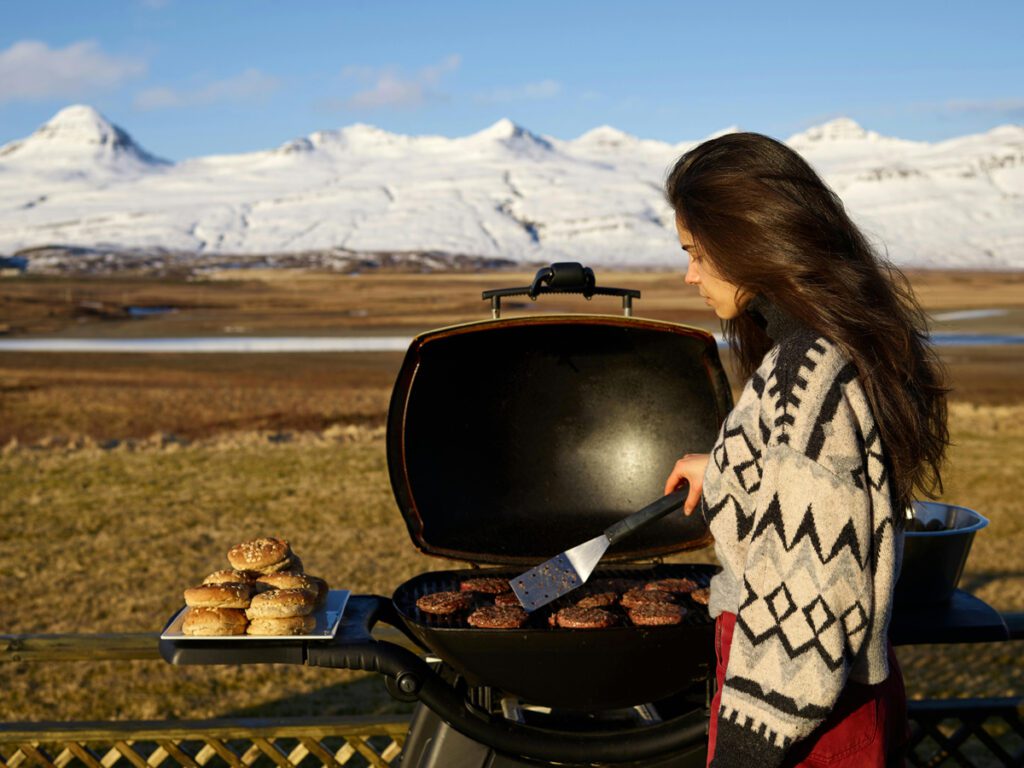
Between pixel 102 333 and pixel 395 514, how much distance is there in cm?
2160

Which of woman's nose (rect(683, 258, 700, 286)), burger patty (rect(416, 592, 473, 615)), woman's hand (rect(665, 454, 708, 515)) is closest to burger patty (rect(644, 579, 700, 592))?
burger patty (rect(416, 592, 473, 615))

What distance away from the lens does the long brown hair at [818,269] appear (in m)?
1.70

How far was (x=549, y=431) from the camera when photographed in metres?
3.13

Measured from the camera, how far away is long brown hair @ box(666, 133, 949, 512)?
5.58ft

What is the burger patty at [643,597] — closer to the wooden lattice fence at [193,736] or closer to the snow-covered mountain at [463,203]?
the wooden lattice fence at [193,736]

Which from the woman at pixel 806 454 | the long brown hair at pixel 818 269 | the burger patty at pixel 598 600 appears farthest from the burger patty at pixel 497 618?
the long brown hair at pixel 818 269

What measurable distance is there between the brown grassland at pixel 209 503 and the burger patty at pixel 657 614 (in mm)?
810

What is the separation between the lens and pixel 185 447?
10.6 metres

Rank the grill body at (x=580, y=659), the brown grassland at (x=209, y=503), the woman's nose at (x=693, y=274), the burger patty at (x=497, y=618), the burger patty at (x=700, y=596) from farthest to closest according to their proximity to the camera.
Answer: the brown grassland at (x=209, y=503), the burger patty at (x=700, y=596), the burger patty at (x=497, y=618), the grill body at (x=580, y=659), the woman's nose at (x=693, y=274)

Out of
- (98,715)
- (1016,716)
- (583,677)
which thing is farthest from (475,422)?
(98,715)

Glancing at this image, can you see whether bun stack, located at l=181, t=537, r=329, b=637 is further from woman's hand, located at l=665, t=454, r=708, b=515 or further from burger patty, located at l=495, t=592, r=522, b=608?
woman's hand, located at l=665, t=454, r=708, b=515

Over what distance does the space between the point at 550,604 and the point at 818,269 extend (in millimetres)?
1328

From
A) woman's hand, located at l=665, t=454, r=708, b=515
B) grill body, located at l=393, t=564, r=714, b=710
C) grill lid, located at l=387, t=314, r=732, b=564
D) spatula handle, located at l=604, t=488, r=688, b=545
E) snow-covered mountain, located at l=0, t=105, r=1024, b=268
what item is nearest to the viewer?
woman's hand, located at l=665, t=454, r=708, b=515

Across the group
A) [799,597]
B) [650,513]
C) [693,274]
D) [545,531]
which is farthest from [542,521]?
[799,597]
